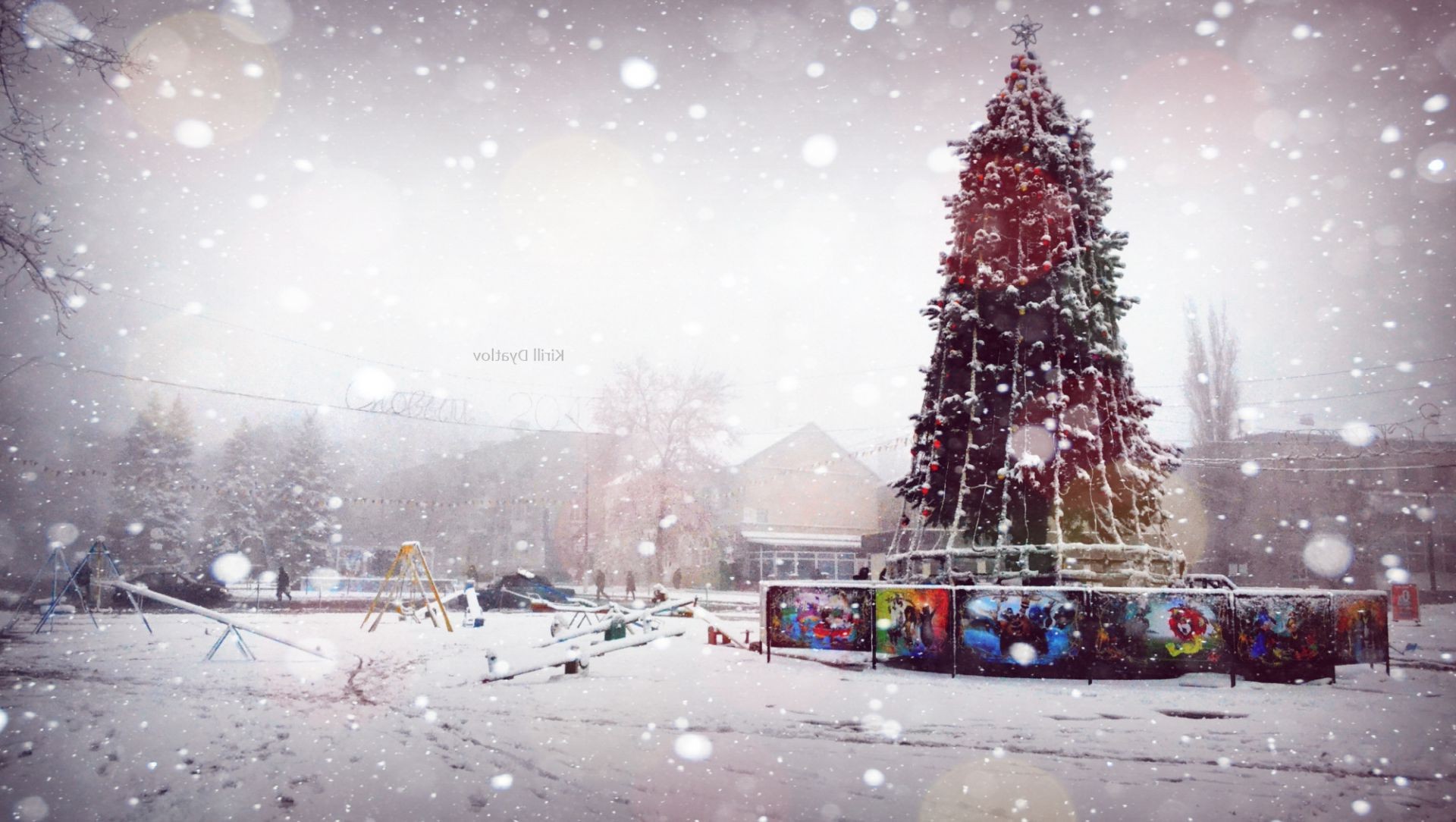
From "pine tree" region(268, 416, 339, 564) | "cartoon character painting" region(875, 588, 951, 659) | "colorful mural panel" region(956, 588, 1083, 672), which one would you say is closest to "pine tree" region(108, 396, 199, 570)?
"pine tree" region(268, 416, 339, 564)

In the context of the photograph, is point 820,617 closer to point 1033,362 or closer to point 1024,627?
point 1024,627

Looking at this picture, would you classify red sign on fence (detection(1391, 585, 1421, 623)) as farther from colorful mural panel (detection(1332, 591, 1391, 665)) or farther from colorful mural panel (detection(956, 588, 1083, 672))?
colorful mural panel (detection(956, 588, 1083, 672))

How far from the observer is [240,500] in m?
47.2

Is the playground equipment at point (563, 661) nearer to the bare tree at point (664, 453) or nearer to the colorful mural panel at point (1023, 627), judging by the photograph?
the colorful mural panel at point (1023, 627)

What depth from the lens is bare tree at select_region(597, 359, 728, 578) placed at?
4141cm

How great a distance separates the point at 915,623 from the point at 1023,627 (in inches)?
61.3

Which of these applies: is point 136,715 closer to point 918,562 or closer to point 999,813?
point 999,813

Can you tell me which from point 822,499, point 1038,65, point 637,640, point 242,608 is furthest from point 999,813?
point 822,499

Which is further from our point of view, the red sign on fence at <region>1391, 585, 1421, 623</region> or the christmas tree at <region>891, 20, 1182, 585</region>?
the red sign on fence at <region>1391, 585, 1421, 623</region>

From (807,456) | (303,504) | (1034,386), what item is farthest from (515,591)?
(303,504)

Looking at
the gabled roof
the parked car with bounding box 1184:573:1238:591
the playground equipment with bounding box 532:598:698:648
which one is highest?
the gabled roof

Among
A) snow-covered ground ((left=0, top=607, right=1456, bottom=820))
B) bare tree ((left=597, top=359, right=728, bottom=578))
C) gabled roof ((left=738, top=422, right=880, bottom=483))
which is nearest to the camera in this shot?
snow-covered ground ((left=0, top=607, right=1456, bottom=820))

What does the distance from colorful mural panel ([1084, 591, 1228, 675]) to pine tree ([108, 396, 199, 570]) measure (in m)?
51.4

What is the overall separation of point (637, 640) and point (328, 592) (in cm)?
4007
